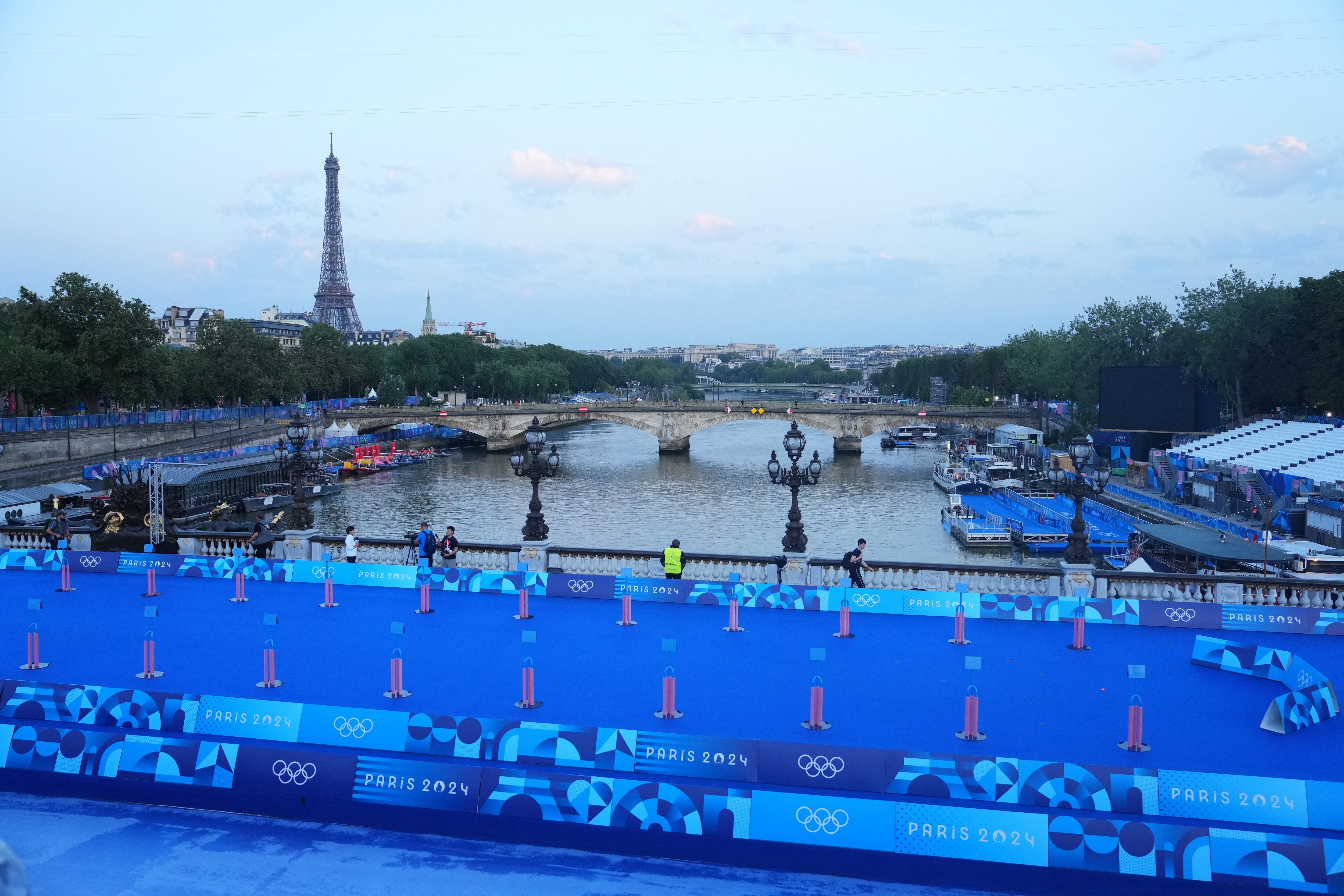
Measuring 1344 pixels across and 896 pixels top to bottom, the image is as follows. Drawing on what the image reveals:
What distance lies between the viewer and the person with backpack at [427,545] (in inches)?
814

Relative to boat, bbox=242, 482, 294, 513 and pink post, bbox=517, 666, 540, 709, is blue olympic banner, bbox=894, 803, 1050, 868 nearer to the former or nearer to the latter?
pink post, bbox=517, 666, 540, 709

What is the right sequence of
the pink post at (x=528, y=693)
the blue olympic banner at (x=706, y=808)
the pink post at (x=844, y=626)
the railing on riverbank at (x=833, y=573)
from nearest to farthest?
the blue olympic banner at (x=706, y=808)
the pink post at (x=528, y=693)
the pink post at (x=844, y=626)
the railing on riverbank at (x=833, y=573)

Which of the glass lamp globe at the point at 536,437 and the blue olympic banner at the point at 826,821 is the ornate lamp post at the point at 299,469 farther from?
the blue olympic banner at the point at 826,821

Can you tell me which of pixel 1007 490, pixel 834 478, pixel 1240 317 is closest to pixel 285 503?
pixel 834 478

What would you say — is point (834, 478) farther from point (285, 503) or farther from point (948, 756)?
point (948, 756)

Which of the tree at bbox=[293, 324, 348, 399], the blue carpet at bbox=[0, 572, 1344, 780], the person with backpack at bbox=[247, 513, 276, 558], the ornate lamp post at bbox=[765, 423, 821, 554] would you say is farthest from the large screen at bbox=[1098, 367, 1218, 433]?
the tree at bbox=[293, 324, 348, 399]

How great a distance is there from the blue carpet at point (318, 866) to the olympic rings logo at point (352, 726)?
943mm

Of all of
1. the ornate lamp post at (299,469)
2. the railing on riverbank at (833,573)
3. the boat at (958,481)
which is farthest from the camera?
the boat at (958,481)

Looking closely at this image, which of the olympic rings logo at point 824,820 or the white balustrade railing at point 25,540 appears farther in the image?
the white balustrade railing at point 25,540

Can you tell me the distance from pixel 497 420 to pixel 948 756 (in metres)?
85.0

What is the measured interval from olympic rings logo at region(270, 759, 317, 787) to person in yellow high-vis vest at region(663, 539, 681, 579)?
29.4 ft

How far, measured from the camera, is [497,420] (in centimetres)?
9269

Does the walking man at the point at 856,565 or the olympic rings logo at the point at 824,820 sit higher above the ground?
the walking man at the point at 856,565

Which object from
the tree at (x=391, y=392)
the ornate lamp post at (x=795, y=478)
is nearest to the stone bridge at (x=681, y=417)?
the tree at (x=391, y=392)
